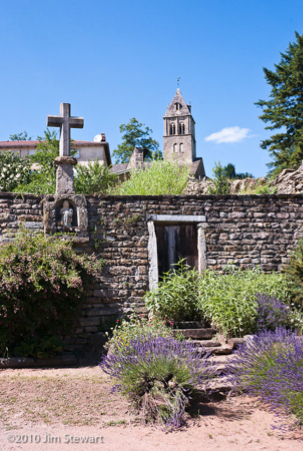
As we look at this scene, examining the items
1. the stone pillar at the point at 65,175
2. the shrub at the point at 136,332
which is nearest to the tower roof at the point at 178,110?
the stone pillar at the point at 65,175

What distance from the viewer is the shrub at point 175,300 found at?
6.47m

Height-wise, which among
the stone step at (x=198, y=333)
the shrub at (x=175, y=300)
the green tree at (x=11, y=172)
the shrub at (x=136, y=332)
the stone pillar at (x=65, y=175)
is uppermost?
the green tree at (x=11, y=172)

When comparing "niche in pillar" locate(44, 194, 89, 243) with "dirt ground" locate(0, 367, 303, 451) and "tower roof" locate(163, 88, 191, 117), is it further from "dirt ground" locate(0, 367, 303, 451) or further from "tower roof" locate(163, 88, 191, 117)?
"tower roof" locate(163, 88, 191, 117)

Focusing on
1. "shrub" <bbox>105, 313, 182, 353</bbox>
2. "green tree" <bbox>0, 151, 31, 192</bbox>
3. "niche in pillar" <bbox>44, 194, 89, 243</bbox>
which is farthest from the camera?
"green tree" <bbox>0, 151, 31, 192</bbox>

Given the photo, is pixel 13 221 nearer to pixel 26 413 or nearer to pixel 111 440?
pixel 26 413

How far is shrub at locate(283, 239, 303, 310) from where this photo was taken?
6.57 metres

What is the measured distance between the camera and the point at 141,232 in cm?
714

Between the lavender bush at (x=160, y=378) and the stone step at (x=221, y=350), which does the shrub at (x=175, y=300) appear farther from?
the lavender bush at (x=160, y=378)

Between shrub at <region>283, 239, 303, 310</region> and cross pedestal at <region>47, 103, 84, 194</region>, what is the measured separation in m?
4.16

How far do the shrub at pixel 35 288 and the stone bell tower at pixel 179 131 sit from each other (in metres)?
34.7

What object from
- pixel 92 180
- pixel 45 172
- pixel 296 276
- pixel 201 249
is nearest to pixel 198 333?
pixel 201 249

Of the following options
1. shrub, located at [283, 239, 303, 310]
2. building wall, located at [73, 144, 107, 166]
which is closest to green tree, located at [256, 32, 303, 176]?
building wall, located at [73, 144, 107, 166]

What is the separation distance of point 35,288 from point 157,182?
3.82 m

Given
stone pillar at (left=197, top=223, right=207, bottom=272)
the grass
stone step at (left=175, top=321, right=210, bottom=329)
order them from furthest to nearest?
1. stone pillar at (left=197, top=223, right=207, bottom=272)
2. stone step at (left=175, top=321, right=210, bottom=329)
3. the grass
